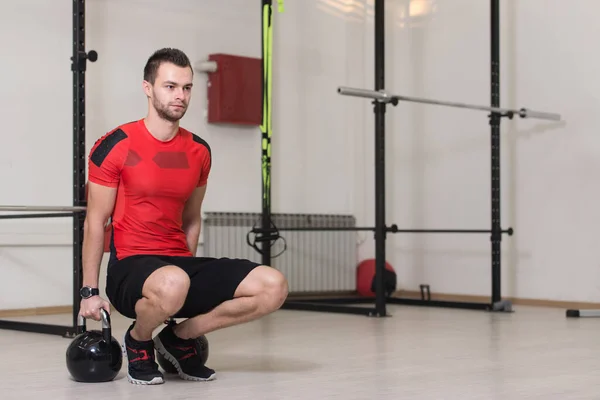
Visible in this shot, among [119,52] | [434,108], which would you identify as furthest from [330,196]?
[119,52]

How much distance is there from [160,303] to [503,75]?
4.25 metres

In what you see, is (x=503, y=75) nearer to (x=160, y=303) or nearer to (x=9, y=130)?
(x=9, y=130)

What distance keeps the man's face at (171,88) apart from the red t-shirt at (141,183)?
124 mm

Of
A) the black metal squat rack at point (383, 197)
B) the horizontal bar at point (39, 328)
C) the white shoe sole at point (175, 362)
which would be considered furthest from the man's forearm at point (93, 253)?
the black metal squat rack at point (383, 197)

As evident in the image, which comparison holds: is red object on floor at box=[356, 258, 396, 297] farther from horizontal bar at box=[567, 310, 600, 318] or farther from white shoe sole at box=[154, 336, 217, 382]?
white shoe sole at box=[154, 336, 217, 382]

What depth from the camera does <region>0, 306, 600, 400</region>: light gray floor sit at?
2779mm

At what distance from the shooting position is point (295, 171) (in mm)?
6820

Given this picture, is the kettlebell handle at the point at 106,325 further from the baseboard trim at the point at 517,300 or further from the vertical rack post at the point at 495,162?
the baseboard trim at the point at 517,300

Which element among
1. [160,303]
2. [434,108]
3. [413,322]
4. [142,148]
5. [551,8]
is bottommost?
[413,322]

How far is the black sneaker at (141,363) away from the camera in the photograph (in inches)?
114

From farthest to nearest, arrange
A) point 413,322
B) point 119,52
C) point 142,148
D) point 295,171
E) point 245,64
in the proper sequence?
1. point 295,171
2. point 245,64
3. point 119,52
4. point 413,322
5. point 142,148

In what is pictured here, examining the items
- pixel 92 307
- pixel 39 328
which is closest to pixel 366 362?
pixel 92 307

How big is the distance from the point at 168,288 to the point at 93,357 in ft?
1.25

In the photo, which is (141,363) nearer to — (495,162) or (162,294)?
(162,294)
